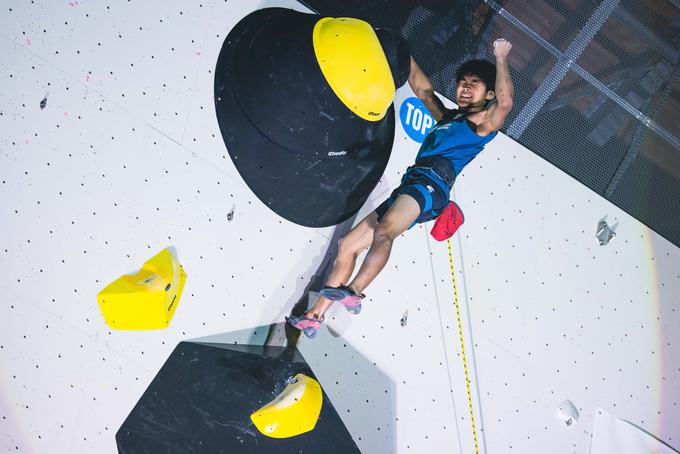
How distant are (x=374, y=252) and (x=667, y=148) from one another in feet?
6.08

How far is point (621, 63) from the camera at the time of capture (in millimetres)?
2904

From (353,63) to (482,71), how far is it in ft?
2.06

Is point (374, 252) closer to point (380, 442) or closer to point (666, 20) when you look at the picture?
point (380, 442)

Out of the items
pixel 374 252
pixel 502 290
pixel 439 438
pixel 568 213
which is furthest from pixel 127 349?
pixel 568 213

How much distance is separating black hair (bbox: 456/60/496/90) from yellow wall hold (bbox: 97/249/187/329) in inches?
54.9

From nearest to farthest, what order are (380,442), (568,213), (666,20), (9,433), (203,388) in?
(9,433) → (203,388) → (380,442) → (666,20) → (568,213)

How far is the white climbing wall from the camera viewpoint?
213cm

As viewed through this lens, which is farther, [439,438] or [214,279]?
[439,438]

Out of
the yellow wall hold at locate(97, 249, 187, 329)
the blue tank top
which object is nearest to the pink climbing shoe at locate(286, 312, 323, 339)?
the yellow wall hold at locate(97, 249, 187, 329)

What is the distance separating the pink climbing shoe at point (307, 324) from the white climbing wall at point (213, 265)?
122 millimetres

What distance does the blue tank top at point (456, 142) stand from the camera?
2371 mm

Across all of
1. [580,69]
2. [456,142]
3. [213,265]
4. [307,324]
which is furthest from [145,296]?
[580,69]

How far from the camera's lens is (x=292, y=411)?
229cm

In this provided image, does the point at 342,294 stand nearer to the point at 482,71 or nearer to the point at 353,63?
the point at 353,63
